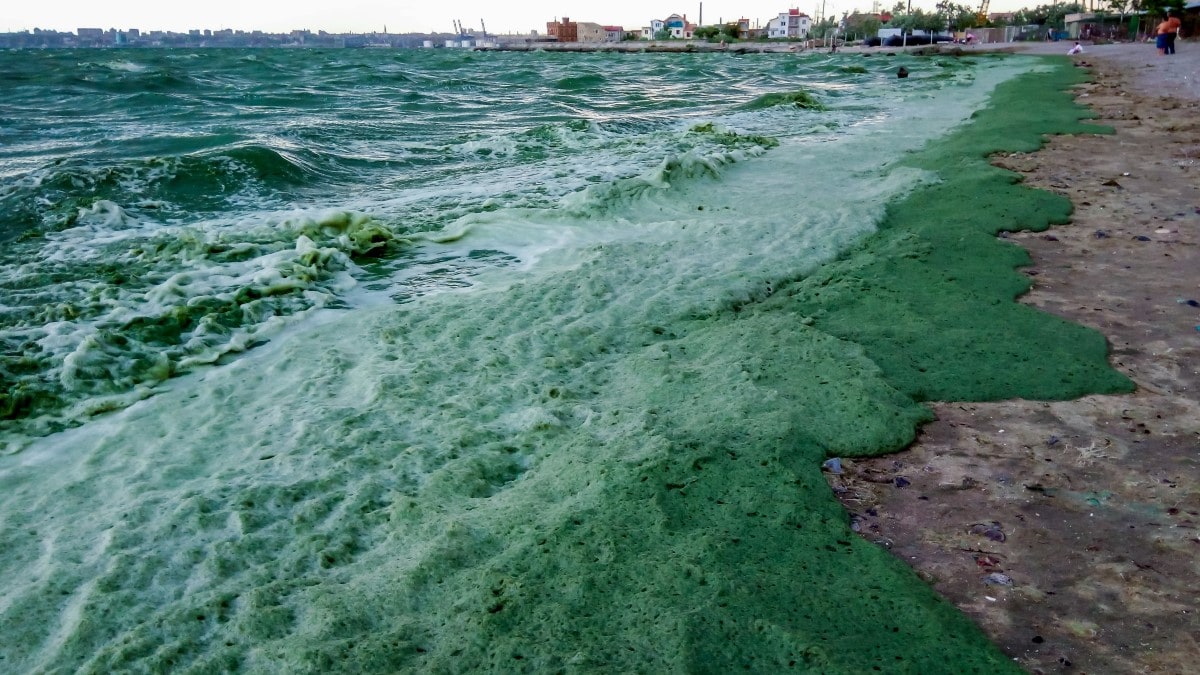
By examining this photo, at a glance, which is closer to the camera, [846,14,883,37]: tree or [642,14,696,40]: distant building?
[846,14,883,37]: tree

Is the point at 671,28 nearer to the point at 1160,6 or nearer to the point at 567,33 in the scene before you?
the point at 567,33

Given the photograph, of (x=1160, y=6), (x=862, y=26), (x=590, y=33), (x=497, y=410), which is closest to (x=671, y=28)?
(x=590, y=33)

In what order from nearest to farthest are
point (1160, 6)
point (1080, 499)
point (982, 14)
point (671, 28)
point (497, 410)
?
point (1080, 499) → point (497, 410) → point (1160, 6) → point (982, 14) → point (671, 28)

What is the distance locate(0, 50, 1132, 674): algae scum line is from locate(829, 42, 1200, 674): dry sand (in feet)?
0.42

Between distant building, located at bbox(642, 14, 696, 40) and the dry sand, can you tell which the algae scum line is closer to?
the dry sand

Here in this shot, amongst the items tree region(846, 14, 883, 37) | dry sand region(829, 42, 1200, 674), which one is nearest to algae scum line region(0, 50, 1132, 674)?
dry sand region(829, 42, 1200, 674)

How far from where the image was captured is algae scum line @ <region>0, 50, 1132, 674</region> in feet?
6.21

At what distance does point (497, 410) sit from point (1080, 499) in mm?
2076

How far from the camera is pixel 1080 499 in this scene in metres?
2.32

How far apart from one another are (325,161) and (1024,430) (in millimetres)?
9658

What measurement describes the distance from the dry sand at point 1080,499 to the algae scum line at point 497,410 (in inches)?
5.0

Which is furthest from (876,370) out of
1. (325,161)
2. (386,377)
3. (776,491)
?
(325,161)

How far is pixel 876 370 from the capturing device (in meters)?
3.17

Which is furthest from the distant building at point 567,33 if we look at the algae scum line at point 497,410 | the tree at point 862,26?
the algae scum line at point 497,410
